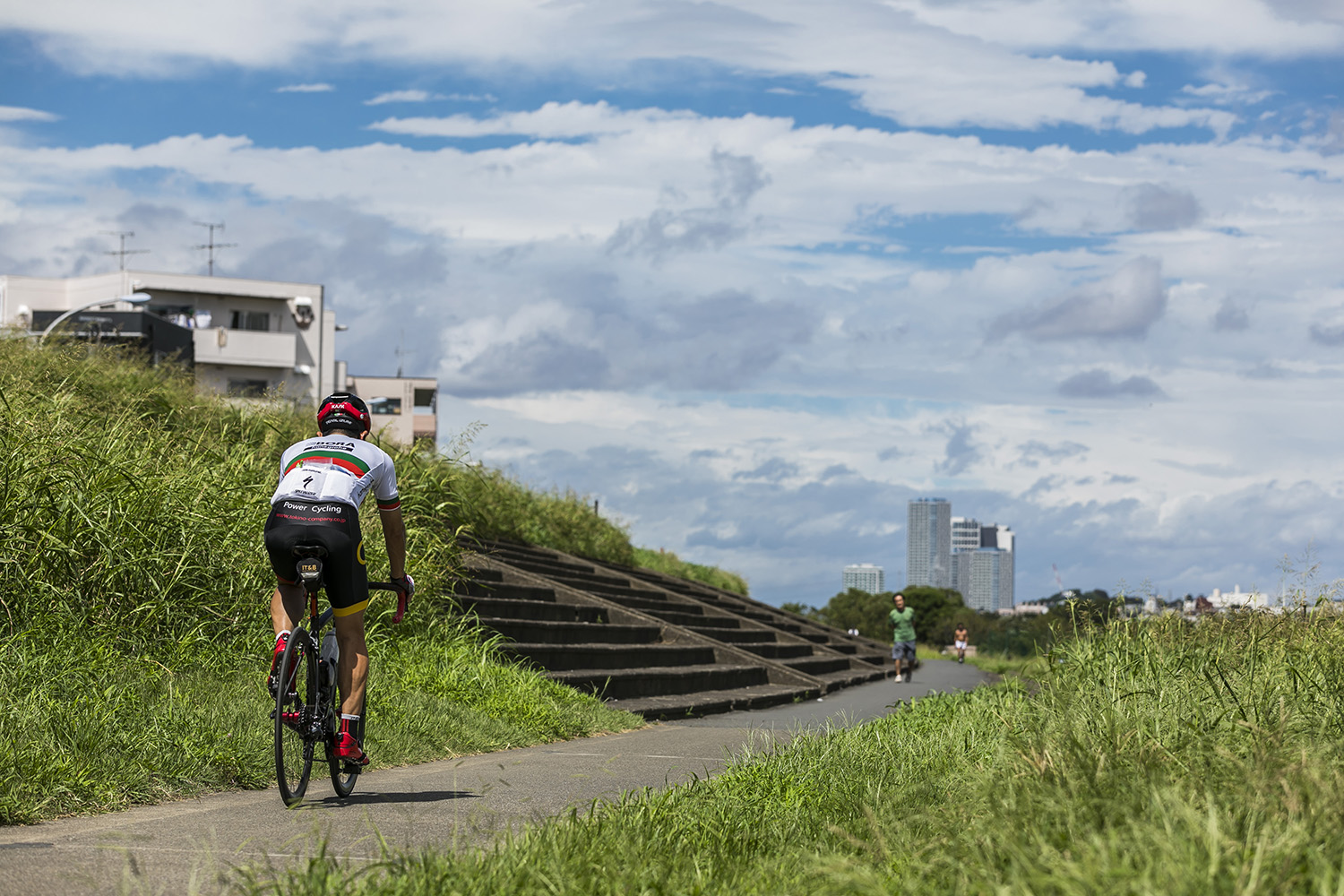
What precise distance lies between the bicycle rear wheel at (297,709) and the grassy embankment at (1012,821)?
5.73 ft

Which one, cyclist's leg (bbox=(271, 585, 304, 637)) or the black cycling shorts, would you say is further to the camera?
cyclist's leg (bbox=(271, 585, 304, 637))

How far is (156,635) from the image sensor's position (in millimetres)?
8891

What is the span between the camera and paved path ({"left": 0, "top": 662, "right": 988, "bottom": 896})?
4214 mm

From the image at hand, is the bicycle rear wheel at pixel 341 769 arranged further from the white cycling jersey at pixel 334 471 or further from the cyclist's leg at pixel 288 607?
the white cycling jersey at pixel 334 471

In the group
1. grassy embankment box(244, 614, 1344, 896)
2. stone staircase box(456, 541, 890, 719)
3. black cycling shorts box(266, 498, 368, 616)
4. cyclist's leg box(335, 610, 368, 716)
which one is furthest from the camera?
stone staircase box(456, 541, 890, 719)

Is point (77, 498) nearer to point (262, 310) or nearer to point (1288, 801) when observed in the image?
point (1288, 801)

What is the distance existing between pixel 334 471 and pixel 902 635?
16.4 m

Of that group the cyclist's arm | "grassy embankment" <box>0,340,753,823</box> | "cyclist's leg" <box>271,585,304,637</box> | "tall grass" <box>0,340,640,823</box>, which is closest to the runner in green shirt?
"grassy embankment" <box>0,340,753,823</box>

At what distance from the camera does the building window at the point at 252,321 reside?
65100 mm

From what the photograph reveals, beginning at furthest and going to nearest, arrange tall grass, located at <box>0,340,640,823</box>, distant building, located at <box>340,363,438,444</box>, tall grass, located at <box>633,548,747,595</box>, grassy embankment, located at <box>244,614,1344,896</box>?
distant building, located at <box>340,363,438,444</box>
tall grass, located at <box>633,548,747,595</box>
tall grass, located at <box>0,340,640,823</box>
grassy embankment, located at <box>244,614,1344,896</box>

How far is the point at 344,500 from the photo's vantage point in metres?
5.77

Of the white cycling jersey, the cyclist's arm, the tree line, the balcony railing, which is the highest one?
the balcony railing

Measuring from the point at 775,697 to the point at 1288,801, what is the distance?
11947 millimetres

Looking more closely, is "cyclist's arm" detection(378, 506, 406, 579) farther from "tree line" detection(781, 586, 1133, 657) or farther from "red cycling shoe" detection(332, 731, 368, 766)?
"tree line" detection(781, 586, 1133, 657)
